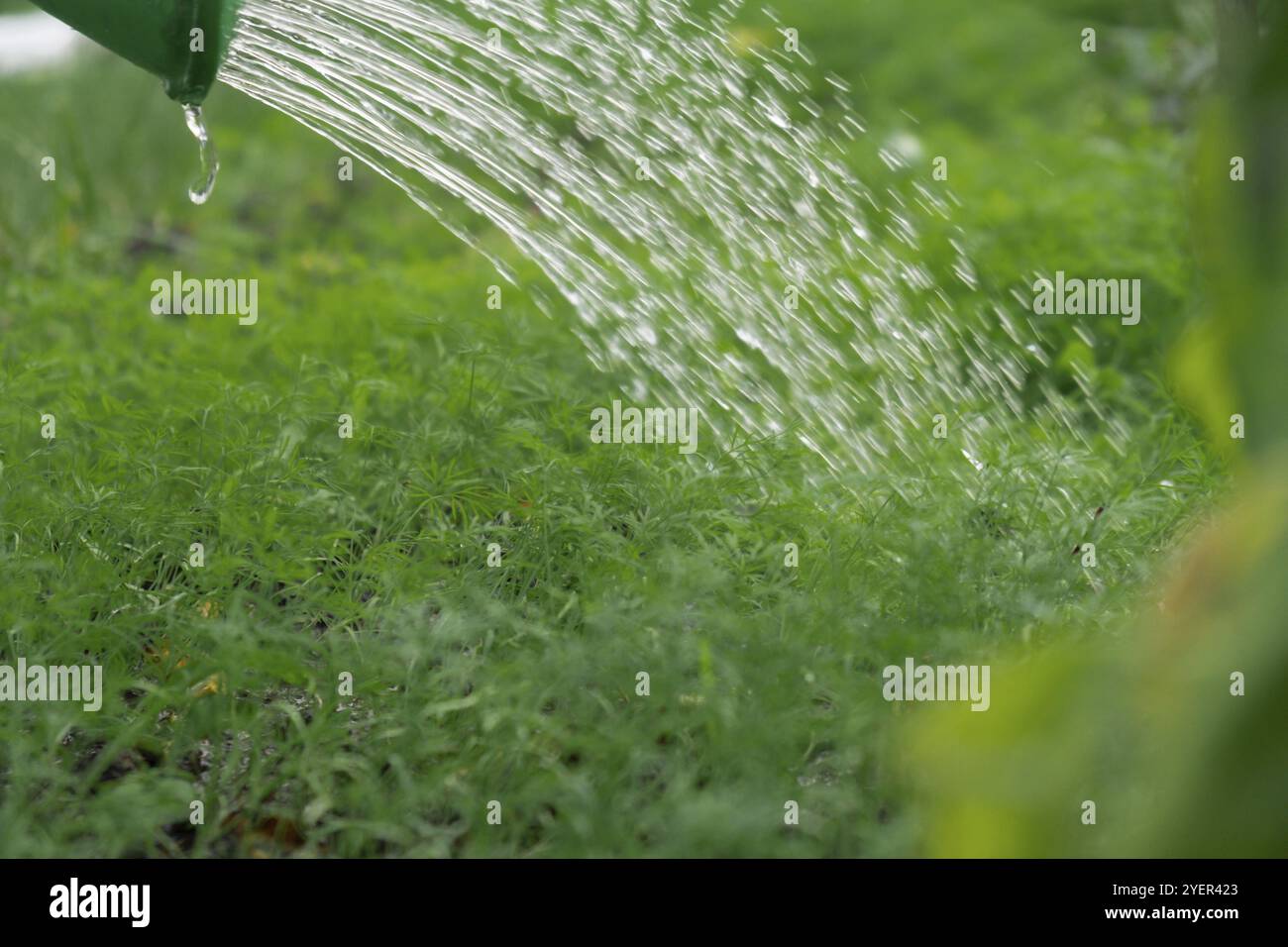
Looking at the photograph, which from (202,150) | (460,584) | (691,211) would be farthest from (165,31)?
(691,211)

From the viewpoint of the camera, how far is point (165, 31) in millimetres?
3104

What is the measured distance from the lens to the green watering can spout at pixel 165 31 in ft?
9.95

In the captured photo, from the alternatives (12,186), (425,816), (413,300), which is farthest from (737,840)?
(12,186)

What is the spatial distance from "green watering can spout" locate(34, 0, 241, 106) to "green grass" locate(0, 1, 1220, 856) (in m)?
0.86

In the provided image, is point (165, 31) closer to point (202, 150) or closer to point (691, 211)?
point (202, 150)

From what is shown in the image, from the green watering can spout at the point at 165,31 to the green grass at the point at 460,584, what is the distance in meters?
0.86

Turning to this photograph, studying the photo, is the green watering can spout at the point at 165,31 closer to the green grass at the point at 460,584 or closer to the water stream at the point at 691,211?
the water stream at the point at 691,211

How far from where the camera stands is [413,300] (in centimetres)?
496

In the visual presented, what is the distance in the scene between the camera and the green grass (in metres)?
2.50

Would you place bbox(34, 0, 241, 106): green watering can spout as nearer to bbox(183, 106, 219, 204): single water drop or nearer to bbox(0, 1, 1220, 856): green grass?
bbox(183, 106, 219, 204): single water drop

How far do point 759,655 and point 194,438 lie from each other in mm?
1698

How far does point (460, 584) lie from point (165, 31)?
1.37 metres
